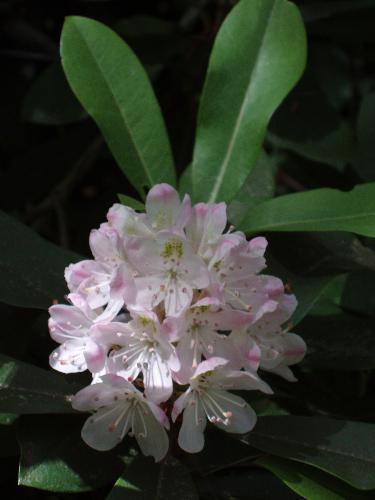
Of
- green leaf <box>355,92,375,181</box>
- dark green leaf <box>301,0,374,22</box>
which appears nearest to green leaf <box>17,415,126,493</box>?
green leaf <box>355,92,375,181</box>

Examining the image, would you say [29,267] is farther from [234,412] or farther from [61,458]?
[234,412]

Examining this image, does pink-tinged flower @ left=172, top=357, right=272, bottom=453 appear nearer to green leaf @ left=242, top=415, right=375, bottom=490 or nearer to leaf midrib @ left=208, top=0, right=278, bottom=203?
green leaf @ left=242, top=415, right=375, bottom=490

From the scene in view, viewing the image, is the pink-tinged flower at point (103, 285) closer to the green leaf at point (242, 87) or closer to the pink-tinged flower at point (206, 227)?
the pink-tinged flower at point (206, 227)

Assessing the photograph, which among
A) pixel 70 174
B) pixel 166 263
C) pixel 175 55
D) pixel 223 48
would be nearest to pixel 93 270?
pixel 166 263

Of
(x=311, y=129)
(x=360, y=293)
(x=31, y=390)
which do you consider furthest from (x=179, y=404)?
(x=311, y=129)

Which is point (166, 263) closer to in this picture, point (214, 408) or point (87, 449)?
point (214, 408)

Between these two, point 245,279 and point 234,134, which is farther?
point 234,134
